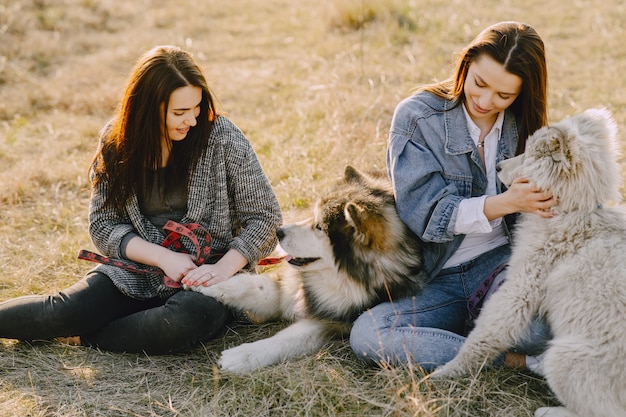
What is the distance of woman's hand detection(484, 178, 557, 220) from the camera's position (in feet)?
7.66

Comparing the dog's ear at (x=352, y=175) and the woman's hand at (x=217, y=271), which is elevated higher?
the dog's ear at (x=352, y=175)

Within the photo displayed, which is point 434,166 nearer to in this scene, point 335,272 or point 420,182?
point 420,182

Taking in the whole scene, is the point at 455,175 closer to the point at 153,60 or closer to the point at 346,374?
the point at 346,374

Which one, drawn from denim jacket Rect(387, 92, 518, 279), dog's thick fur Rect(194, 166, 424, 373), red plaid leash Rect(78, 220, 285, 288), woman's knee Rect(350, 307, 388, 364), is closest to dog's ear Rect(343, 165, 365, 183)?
dog's thick fur Rect(194, 166, 424, 373)

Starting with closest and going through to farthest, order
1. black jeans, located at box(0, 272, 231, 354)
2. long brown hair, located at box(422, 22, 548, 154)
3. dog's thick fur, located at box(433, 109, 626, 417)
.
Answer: dog's thick fur, located at box(433, 109, 626, 417) < long brown hair, located at box(422, 22, 548, 154) < black jeans, located at box(0, 272, 231, 354)

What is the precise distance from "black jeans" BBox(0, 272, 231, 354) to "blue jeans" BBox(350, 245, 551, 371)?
2.44 ft

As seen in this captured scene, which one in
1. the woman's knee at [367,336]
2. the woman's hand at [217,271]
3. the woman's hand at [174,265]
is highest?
the woman's hand at [174,265]

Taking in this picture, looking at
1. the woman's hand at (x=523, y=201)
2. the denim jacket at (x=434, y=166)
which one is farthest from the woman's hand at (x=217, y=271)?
the woman's hand at (x=523, y=201)

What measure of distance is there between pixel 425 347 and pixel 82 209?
288 centimetres

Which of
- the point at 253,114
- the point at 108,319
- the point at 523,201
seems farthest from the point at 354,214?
the point at 253,114

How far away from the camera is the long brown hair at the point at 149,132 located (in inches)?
104

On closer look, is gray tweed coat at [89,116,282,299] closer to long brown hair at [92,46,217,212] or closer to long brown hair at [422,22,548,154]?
long brown hair at [92,46,217,212]

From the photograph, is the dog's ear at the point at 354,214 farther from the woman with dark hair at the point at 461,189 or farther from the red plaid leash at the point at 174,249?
the red plaid leash at the point at 174,249

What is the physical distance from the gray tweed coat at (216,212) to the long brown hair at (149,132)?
65 millimetres
